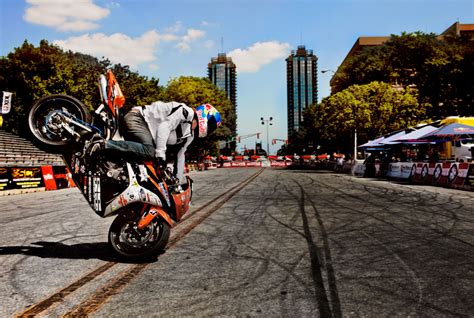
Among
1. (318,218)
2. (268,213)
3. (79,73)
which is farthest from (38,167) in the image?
(79,73)

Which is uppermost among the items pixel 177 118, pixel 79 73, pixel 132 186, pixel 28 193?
pixel 79 73

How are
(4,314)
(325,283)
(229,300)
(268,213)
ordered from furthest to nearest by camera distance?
(268,213) < (325,283) < (229,300) < (4,314)

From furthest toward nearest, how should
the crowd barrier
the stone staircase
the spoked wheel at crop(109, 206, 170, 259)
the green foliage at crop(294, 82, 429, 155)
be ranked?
the green foliage at crop(294, 82, 429, 155) → the stone staircase → the crowd barrier → the spoked wheel at crop(109, 206, 170, 259)

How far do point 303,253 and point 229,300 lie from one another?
6.49 feet

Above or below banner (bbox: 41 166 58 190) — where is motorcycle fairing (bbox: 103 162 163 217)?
above

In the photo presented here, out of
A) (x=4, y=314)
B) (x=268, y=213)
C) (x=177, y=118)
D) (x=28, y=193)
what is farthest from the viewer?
(x=28, y=193)

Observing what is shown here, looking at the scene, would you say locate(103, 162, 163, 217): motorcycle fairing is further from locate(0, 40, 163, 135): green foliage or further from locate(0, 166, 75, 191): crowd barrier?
locate(0, 40, 163, 135): green foliage

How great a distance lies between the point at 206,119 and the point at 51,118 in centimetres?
184

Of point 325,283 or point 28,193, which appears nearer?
point 325,283

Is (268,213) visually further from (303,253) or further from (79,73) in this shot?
(79,73)

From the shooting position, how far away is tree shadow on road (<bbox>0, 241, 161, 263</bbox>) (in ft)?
17.1

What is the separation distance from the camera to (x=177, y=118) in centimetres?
521

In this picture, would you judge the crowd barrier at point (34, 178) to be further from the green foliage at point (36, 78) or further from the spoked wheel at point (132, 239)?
the green foliage at point (36, 78)

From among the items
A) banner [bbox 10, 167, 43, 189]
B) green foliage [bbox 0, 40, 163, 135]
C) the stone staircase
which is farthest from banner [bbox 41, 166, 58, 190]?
green foliage [bbox 0, 40, 163, 135]
